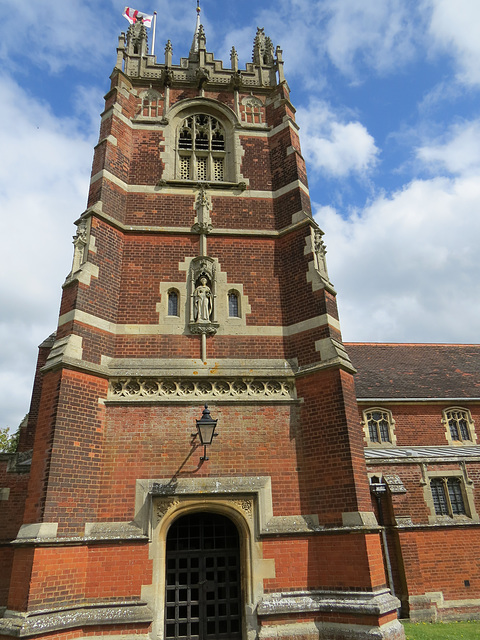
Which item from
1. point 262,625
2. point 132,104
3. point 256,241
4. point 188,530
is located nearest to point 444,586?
point 262,625

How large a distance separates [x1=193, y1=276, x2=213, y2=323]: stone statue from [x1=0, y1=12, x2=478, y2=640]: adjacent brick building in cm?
3

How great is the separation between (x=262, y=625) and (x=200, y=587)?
4.03 ft

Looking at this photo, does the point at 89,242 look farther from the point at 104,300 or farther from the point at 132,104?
the point at 132,104

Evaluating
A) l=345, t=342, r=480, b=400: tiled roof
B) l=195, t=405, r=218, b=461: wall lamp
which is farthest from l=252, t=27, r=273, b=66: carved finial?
l=345, t=342, r=480, b=400: tiled roof

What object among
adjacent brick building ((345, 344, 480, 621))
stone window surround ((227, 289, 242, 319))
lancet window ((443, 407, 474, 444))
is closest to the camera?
stone window surround ((227, 289, 242, 319))

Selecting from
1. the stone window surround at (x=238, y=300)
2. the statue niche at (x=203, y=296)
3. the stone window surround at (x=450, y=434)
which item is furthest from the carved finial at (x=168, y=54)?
the stone window surround at (x=450, y=434)

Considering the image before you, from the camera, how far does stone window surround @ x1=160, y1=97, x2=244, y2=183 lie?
1173cm

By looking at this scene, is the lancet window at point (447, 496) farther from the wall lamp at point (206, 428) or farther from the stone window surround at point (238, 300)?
the wall lamp at point (206, 428)

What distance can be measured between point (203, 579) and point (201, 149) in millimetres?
10294

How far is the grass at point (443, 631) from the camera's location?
31.4 ft

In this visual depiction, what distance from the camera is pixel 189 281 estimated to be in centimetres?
1023

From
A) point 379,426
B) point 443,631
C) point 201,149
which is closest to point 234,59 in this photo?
point 201,149

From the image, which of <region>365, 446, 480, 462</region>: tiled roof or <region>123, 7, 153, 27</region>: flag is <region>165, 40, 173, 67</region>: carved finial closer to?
<region>123, 7, 153, 27</region>: flag

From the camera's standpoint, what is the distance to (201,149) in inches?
483
